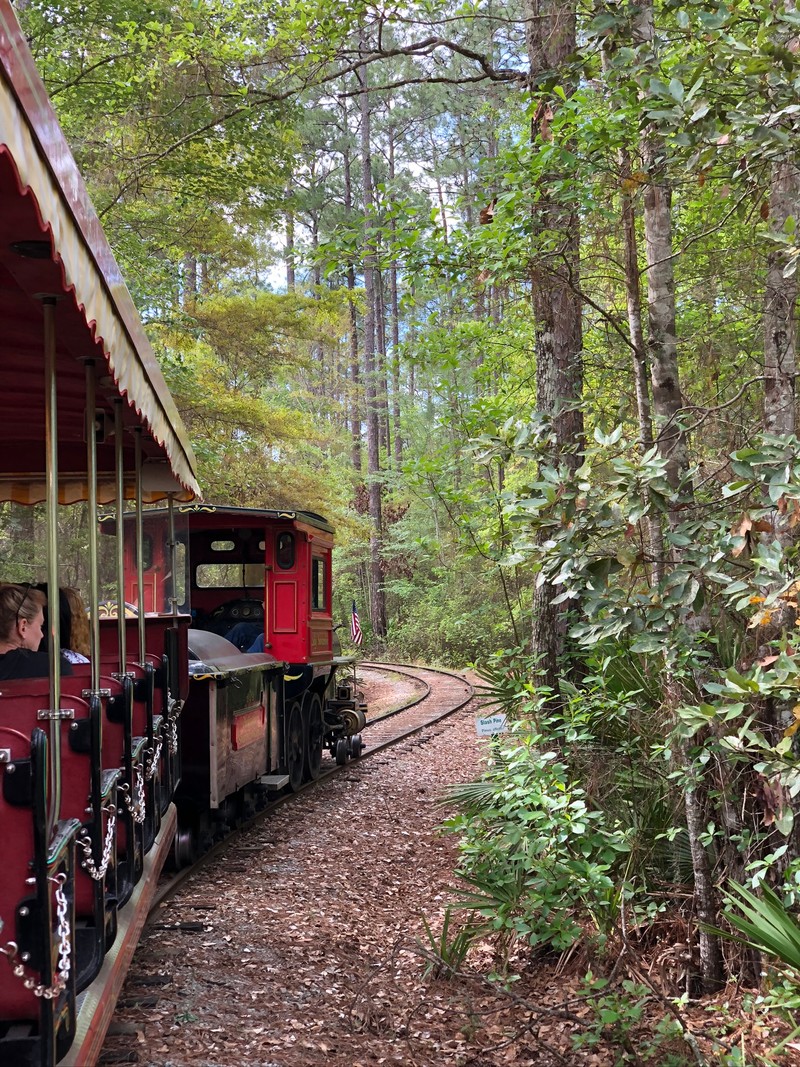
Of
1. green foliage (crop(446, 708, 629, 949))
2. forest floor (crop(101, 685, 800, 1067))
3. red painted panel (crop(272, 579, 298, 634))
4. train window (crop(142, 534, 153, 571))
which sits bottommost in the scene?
forest floor (crop(101, 685, 800, 1067))

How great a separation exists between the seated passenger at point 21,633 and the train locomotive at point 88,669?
11 centimetres

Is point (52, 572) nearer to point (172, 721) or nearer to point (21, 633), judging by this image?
point (21, 633)

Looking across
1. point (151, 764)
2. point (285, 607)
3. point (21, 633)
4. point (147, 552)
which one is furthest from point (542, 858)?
point (285, 607)

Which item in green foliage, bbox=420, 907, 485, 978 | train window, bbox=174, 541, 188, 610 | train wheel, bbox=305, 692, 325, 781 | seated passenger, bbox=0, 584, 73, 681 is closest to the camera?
seated passenger, bbox=0, 584, 73, 681

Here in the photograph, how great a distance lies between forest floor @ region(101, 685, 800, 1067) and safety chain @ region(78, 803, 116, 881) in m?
1.27

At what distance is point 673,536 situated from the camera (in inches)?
181

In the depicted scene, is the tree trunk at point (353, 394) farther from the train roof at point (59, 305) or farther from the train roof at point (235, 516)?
the train roof at point (59, 305)

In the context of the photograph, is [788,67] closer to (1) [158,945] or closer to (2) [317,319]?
(1) [158,945]

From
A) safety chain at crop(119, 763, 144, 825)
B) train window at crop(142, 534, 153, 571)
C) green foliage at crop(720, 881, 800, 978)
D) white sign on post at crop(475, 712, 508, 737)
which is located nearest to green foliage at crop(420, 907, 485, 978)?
white sign on post at crop(475, 712, 508, 737)

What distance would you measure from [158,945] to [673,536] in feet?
13.7

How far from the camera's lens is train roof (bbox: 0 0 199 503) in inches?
83.5

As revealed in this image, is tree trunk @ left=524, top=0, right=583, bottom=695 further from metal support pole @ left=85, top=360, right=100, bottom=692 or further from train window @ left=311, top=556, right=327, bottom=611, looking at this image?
train window @ left=311, top=556, right=327, bottom=611

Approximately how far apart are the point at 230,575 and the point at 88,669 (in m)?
7.49

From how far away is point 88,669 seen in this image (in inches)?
186
